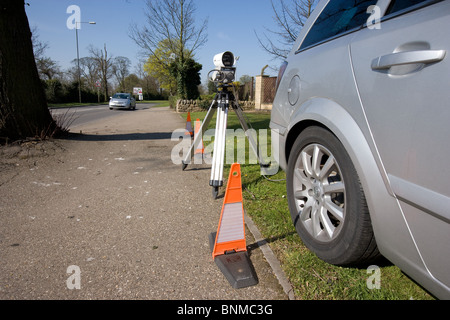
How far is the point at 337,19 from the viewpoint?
7.30 feet

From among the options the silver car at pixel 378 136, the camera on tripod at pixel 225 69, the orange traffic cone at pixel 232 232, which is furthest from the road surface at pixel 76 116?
the silver car at pixel 378 136

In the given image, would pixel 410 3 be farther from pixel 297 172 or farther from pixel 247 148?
pixel 247 148

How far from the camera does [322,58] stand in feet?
7.00

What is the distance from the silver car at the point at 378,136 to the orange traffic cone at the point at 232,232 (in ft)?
1.60

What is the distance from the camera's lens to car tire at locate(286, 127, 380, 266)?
176 cm

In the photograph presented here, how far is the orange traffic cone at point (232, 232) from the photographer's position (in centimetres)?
230

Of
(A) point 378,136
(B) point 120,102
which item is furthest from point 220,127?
(B) point 120,102

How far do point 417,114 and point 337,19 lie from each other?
127cm

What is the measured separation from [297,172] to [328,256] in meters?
0.71

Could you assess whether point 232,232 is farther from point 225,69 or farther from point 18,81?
point 18,81
